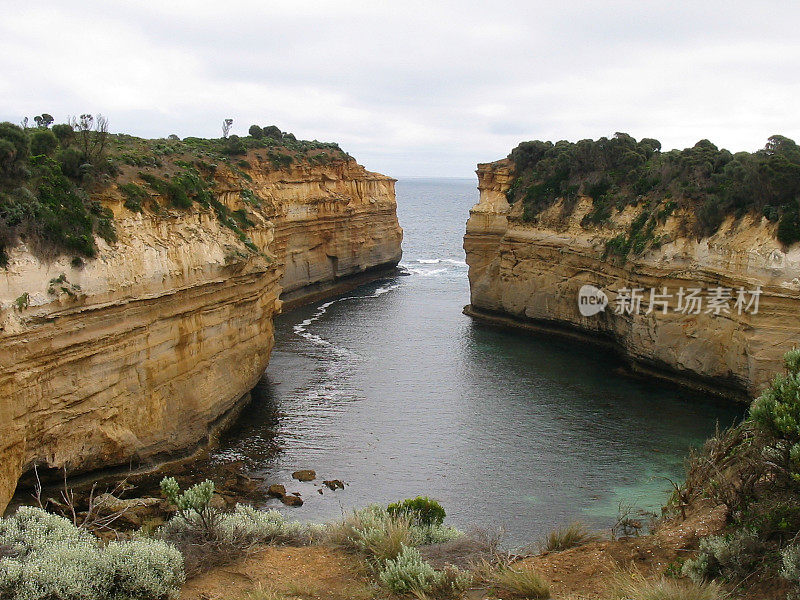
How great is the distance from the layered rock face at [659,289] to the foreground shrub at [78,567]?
72.6ft

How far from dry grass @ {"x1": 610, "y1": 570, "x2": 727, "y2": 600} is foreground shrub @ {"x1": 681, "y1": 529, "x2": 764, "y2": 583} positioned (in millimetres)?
253

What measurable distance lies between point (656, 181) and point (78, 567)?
1286 inches

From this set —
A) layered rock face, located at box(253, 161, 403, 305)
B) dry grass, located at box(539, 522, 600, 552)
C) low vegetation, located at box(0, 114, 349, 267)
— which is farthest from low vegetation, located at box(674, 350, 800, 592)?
layered rock face, located at box(253, 161, 403, 305)

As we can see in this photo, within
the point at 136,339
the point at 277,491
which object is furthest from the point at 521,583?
the point at 136,339

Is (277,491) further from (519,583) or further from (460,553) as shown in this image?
(519,583)

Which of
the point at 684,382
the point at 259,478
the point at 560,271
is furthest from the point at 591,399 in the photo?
the point at 259,478

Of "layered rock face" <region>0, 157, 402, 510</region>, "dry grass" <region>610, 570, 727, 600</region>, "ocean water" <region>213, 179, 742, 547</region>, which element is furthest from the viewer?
"ocean water" <region>213, 179, 742, 547</region>

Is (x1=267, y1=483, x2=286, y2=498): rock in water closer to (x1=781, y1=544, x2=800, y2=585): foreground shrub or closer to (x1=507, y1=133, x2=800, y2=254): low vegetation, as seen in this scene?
(x1=781, y1=544, x2=800, y2=585): foreground shrub

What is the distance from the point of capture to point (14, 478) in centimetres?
1636

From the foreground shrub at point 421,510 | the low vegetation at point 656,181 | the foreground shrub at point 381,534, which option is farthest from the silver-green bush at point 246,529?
the low vegetation at point 656,181

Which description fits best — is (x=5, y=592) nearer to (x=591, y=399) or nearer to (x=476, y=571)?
(x=476, y=571)

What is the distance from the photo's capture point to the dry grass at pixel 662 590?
28.8 feet

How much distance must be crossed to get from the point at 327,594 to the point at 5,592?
4.29 m

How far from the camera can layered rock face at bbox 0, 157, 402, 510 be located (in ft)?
54.7
